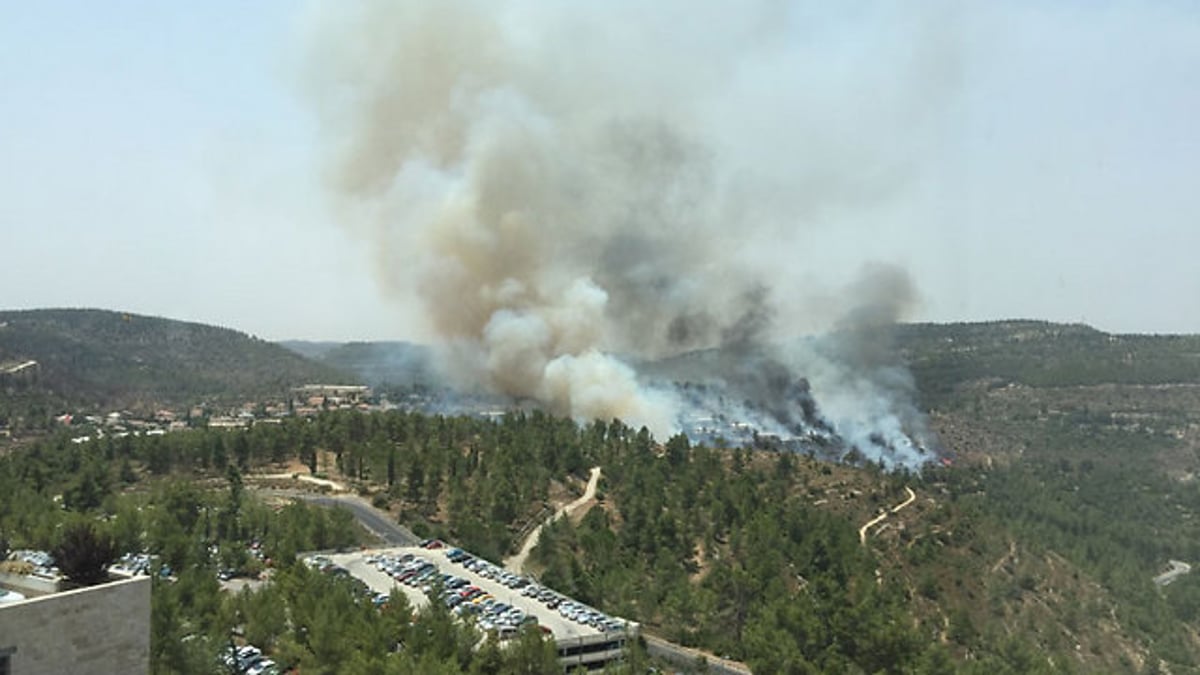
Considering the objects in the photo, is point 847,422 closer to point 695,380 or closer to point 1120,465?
point 695,380

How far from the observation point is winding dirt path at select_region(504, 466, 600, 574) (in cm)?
6334

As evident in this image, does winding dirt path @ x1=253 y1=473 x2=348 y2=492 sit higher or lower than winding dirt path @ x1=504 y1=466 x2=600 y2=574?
higher

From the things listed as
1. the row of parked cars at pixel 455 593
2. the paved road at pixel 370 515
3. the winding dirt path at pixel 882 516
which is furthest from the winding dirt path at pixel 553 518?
the winding dirt path at pixel 882 516

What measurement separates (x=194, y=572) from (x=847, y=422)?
102892 millimetres

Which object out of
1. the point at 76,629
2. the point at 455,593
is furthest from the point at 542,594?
the point at 76,629

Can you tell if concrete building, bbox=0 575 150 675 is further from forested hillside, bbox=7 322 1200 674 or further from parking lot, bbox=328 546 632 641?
parking lot, bbox=328 546 632 641

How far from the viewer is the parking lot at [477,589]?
46.6 meters

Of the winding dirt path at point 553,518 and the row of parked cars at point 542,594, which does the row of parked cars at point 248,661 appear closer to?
the row of parked cars at point 542,594

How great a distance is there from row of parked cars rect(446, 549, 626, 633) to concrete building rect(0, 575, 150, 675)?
94.8ft

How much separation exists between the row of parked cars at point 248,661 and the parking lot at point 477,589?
25.9 feet

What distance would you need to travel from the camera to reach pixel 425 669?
30.4 m

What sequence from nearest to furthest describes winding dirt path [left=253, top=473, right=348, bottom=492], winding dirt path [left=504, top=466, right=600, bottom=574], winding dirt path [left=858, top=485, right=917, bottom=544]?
winding dirt path [left=504, top=466, right=600, bottom=574]
winding dirt path [left=858, top=485, right=917, bottom=544]
winding dirt path [left=253, top=473, right=348, bottom=492]

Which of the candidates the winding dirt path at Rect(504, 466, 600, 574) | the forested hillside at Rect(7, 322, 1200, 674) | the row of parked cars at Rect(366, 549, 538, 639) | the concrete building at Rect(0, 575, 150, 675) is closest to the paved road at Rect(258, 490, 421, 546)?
the forested hillside at Rect(7, 322, 1200, 674)

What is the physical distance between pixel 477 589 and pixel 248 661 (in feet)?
55.3
